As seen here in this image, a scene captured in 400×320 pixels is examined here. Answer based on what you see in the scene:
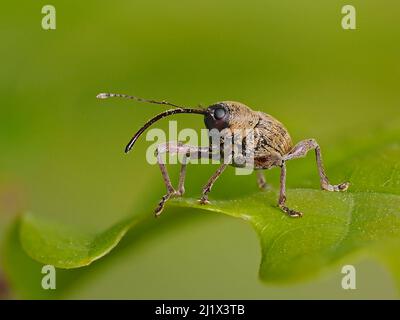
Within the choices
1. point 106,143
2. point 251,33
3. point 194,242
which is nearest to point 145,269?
point 194,242

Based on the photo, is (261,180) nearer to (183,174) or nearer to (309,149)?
(309,149)

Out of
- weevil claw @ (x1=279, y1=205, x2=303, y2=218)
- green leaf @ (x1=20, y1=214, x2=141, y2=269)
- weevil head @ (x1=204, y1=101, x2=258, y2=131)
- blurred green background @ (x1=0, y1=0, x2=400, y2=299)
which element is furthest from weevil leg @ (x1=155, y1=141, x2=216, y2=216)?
weevil claw @ (x1=279, y1=205, x2=303, y2=218)

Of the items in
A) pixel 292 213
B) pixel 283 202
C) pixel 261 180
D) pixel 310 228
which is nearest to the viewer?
pixel 310 228

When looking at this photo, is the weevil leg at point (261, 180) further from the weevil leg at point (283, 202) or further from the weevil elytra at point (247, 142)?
the weevil leg at point (283, 202)

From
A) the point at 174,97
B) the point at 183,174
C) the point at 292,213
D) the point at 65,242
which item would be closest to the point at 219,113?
the point at 183,174

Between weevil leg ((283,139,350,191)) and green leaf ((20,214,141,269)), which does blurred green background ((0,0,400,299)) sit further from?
green leaf ((20,214,141,269))

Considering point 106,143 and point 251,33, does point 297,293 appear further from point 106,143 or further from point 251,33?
point 251,33
